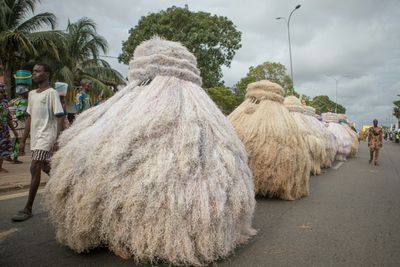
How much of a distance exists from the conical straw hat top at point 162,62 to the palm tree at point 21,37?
16212mm

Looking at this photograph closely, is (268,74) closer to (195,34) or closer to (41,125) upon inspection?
(195,34)

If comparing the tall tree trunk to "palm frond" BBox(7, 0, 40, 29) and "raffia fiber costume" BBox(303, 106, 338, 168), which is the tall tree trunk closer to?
"palm frond" BBox(7, 0, 40, 29)

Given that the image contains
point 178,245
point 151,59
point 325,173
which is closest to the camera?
point 178,245

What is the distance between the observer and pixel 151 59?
3721mm

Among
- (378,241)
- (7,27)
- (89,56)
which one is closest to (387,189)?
(378,241)

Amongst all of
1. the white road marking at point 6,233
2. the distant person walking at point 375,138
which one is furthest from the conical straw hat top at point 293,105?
the white road marking at point 6,233

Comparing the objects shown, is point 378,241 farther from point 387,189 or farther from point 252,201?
point 387,189

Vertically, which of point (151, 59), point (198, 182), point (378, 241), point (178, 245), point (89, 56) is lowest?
point (378, 241)

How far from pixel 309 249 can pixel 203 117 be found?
163 cm

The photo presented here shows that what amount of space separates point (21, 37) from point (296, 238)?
17.8 m

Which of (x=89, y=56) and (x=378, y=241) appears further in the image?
(x=89, y=56)

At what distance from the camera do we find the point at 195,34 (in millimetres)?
24781

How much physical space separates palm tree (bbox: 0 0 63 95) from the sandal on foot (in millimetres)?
15570

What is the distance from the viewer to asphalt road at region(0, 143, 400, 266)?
10.6 feet
